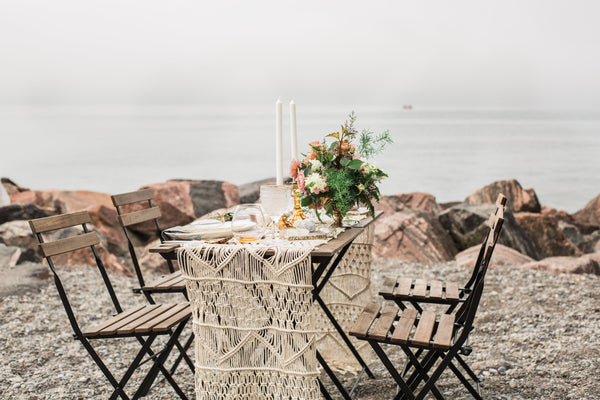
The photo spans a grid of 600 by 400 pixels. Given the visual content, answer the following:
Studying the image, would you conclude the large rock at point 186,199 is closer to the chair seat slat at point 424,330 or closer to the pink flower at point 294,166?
the pink flower at point 294,166

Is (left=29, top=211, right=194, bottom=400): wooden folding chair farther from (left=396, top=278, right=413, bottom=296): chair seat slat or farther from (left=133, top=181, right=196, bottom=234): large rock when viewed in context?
(left=133, top=181, right=196, bottom=234): large rock

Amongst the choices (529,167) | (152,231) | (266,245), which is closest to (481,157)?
(529,167)

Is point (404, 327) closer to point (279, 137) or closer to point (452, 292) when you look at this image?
point (452, 292)

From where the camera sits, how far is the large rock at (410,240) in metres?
6.52

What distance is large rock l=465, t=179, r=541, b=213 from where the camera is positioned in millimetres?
9141

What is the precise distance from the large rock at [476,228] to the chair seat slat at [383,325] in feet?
14.8

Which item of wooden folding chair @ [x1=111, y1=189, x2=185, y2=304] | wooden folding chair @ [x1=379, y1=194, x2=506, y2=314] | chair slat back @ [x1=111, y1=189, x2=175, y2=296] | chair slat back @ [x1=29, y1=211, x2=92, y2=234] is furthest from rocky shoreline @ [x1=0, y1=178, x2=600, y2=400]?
chair slat back @ [x1=29, y1=211, x2=92, y2=234]

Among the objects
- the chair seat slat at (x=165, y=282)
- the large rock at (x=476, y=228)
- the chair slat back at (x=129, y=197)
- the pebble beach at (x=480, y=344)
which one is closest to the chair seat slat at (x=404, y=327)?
the pebble beach at (x=480, y=344)

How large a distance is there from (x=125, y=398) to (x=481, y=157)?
63.3 feet

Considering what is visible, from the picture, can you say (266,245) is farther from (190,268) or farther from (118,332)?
(118,332)

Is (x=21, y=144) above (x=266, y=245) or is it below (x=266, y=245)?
below

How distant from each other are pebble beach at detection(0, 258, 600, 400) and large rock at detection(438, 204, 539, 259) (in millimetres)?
1282

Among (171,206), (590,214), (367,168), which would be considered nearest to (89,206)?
(171,206)

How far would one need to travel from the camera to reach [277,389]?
2516mm
